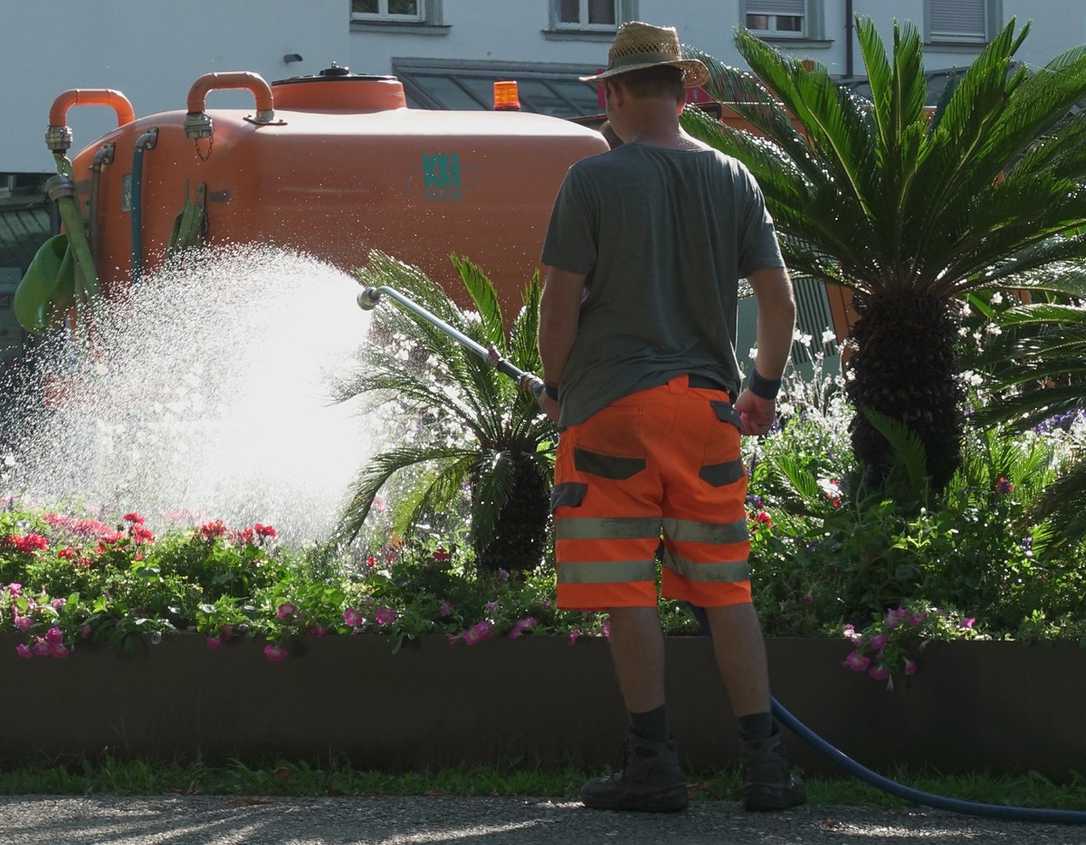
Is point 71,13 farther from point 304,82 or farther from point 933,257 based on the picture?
point 933,257

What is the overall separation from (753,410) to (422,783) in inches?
48.4

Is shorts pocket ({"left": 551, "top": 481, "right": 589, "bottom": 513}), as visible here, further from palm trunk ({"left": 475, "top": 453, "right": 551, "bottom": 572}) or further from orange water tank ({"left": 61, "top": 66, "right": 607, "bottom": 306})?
orange water tank ({"left": 61, "top": 66, "right": 607, "bottom": 306})

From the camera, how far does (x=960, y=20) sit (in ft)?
80.6

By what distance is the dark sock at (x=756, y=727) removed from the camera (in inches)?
172

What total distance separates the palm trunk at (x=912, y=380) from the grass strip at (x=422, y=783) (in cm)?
166

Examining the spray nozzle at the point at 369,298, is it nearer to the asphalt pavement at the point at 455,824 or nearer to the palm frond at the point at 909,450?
the palm frond at the point at 909,450

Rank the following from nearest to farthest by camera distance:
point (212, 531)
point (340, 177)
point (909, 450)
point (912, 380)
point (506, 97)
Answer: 1. point (212, 531)
2. point (909, 450)
3. point (912, 380)
4. point (340, 177)
5. point (506, 97)

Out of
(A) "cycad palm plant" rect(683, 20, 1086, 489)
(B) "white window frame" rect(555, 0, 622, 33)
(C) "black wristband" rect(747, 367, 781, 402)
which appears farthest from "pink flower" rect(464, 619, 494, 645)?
(B) "white window frame" rect(555, 0, 622, 33)

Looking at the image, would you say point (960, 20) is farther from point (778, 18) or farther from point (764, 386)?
point (764, 386)

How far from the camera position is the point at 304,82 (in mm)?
10758

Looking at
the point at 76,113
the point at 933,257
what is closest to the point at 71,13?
the point at 76,113

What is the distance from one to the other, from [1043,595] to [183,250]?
612 cm

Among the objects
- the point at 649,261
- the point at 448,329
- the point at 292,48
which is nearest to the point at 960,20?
the point at 292,48

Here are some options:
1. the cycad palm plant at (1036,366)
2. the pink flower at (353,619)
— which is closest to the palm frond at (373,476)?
the pink flower at (353,619)
